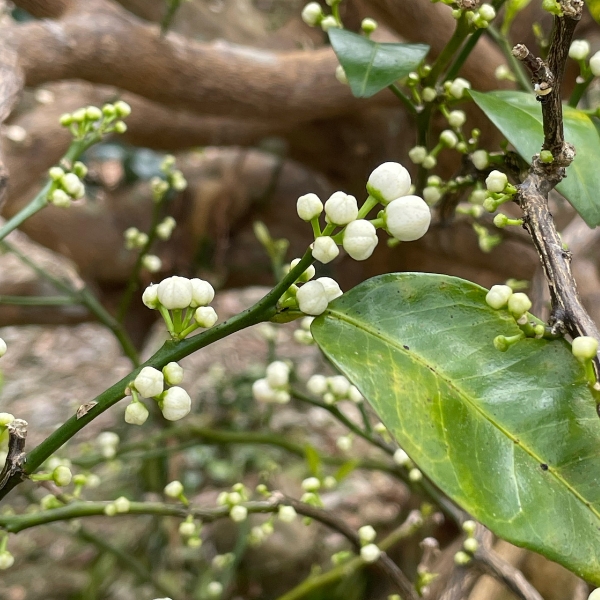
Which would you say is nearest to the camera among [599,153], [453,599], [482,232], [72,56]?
[599,153]


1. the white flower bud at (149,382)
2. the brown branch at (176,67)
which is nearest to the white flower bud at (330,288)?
the white flower bud at (149,382)

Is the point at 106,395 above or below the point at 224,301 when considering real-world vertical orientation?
above

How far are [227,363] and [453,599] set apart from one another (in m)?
1.44

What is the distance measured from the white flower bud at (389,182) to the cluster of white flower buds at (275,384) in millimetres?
323

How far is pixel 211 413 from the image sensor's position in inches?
62.1

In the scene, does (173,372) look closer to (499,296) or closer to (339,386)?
(499,296)

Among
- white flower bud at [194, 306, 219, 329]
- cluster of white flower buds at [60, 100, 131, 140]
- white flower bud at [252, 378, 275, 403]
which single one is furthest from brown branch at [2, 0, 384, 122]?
white flower bud at [194, 306, 219, 329]

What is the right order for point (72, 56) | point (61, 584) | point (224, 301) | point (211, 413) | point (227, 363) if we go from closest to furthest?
point (72, 56)
point (61, 584)
point (211, 413)
point (227, 363)
point (224, 301)

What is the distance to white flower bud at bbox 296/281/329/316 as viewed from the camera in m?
0.30

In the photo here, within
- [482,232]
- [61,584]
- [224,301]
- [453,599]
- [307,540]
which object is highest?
[482,232]

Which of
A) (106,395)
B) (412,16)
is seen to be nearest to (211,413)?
(412,16)

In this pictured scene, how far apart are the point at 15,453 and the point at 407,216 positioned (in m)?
0.26

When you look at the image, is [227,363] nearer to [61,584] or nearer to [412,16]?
[61,584]

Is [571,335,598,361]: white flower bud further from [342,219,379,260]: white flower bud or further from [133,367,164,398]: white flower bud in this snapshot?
[133,367,164,398]: white flower bud
